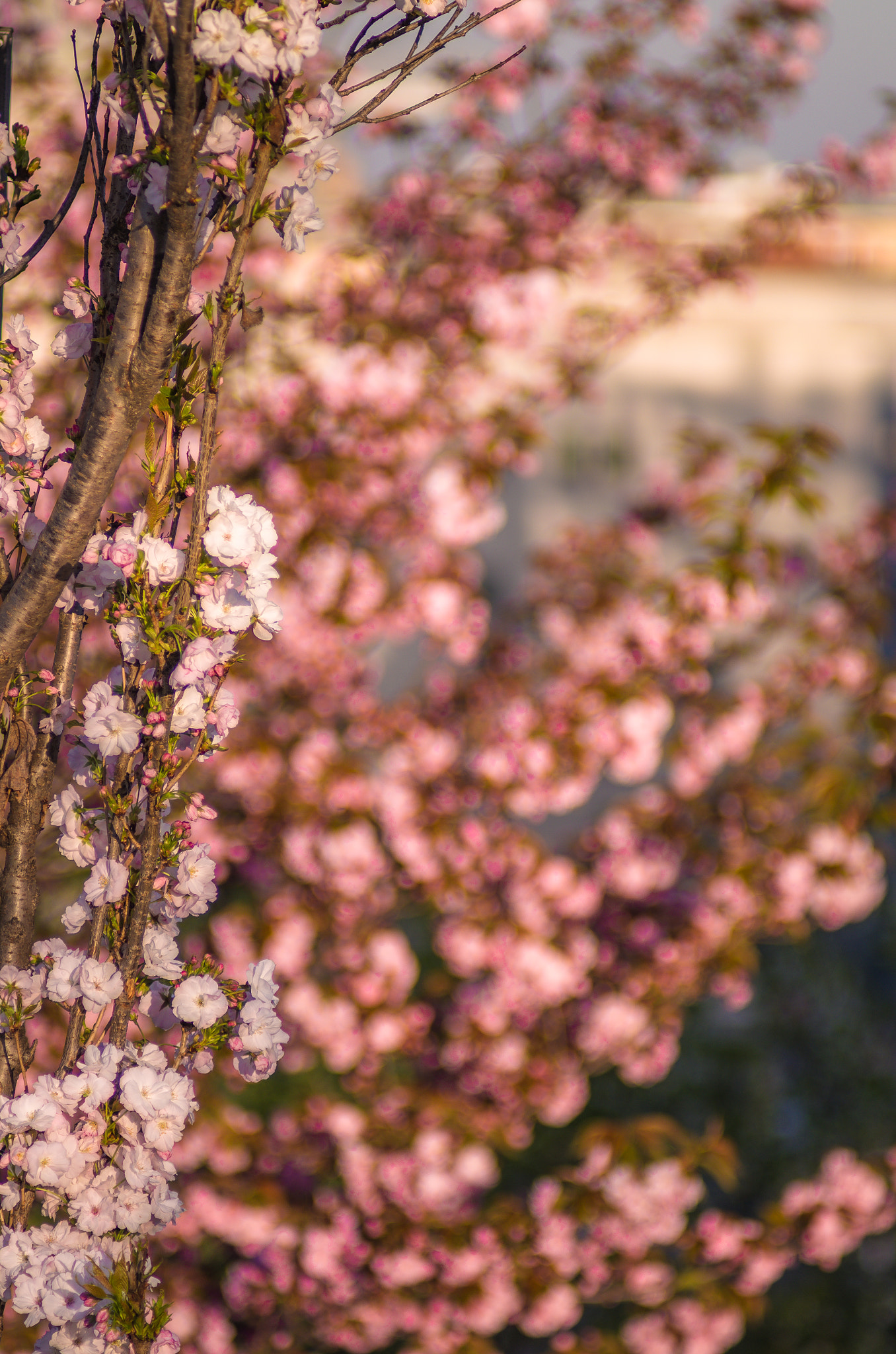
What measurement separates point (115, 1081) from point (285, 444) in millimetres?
2806

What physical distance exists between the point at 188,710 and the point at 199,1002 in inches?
13.1

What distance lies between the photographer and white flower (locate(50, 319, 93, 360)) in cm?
113

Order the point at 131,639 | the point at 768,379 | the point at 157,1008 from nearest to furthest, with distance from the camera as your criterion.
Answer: the point at 131,639, the point at 157,1008, the point at 768,379

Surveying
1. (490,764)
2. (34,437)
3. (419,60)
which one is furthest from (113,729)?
(490,764)

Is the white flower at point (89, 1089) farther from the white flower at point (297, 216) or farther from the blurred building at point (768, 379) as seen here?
the blurred building at point (768, 379)

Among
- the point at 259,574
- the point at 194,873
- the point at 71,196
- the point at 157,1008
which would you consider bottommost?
the point at 157,1008

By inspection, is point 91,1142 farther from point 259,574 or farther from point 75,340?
point 75,340

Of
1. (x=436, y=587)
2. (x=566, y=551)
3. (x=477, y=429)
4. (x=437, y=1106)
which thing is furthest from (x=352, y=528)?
(x=437, y=1106)

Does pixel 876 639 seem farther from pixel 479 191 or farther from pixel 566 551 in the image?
pixel 479 191

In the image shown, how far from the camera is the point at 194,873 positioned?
118 centimetres

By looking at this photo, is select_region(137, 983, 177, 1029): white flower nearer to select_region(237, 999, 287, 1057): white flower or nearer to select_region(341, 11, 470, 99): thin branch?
select_region(237, 999, 287, 1057): white flower

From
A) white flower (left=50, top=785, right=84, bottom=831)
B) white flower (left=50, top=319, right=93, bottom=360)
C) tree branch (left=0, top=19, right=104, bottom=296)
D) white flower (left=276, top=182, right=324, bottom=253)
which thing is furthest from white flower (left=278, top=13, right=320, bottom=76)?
white flower (left=50, top=785, right=84, bottom=831)

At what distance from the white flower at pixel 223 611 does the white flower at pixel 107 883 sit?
0.28 m

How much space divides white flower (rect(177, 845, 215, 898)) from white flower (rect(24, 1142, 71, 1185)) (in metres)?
0.29
